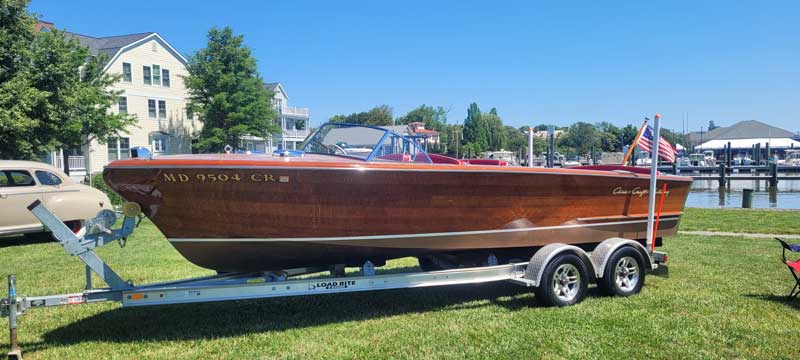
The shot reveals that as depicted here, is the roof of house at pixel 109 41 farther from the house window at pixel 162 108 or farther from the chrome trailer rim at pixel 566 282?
the chrome trailer rim at pixel 566 282

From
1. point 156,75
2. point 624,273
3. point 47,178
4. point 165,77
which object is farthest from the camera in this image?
point 165,77

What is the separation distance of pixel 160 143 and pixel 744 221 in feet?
108

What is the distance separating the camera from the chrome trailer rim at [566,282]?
563 centimetres

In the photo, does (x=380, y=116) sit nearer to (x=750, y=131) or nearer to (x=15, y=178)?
(x=750, y=131)

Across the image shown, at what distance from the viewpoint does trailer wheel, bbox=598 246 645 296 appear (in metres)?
5.90

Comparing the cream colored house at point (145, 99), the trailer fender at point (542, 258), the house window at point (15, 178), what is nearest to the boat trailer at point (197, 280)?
the trailer fender at point (542, 258)

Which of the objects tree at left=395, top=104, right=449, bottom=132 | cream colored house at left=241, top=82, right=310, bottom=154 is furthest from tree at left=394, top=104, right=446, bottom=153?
cream colored house at left=241, top=82, right=310, bottom=154

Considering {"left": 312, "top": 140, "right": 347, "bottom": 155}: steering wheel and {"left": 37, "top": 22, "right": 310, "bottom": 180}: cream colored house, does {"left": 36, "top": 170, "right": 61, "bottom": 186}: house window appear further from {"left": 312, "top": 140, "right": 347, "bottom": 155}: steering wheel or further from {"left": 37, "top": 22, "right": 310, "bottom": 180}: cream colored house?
{"left": 37, "top": 22, "right": 310, "bottom": 180}: cream colored house

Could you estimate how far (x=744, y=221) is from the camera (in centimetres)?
1295

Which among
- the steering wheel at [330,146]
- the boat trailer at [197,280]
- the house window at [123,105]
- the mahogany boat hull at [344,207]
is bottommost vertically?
the boat trailer at [197,280]

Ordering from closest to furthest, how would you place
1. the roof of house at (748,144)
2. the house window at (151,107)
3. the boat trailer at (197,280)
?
the boat trailer at (197,280), the house window at (151,107), the roof of house at (748,144)

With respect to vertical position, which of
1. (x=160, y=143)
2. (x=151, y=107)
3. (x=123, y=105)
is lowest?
(x=160, y=143)

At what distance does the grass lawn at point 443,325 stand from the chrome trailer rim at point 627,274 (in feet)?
0.60

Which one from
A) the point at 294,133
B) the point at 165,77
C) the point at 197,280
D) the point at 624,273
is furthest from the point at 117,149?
the point at 624,273
